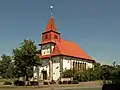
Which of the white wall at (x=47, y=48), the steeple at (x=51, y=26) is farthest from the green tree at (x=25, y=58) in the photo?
the steeple at (x=51, y=26)

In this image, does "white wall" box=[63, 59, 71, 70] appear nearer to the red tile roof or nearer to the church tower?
the red tile roof

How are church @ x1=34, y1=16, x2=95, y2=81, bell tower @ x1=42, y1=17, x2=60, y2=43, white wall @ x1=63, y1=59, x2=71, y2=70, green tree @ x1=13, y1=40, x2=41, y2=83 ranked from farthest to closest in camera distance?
bell tower @ x1=42, y1=17, x2=60, y2=43
church @ x1=34, y1=16, x2=95, y2=81
white wall @ x1=63, y1=59, x2=71, y2=70
green tree @ x1=13, y1=40, x2=41, y2=83

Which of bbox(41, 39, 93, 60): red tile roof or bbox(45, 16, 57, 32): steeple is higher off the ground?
bbox(45, 16, 57, 32): steeple

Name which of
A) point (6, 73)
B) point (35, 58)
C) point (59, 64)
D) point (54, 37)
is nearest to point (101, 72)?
point (59, 64)

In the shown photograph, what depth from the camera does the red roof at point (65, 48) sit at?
79.7 meters

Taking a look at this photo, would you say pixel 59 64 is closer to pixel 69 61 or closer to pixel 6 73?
pixel 69 61

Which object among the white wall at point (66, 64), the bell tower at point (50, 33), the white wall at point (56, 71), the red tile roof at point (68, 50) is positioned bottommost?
the white wall at point (56, 71)

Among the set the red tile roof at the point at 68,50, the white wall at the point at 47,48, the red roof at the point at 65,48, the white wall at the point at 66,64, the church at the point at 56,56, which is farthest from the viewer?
the white wall at the point at 47,48

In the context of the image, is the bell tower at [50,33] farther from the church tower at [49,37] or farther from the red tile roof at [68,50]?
the red tile roof at [68,50]

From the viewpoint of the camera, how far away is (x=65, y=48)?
8269cm

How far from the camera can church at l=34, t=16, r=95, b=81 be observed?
Result: 257ft

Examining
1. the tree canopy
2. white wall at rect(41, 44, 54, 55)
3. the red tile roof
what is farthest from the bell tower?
the tree canopy

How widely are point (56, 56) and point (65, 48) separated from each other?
537 centimetres

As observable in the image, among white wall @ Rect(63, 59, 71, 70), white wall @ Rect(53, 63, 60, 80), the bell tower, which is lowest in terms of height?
white wall @ Rect(53, 63, 60, 80)
